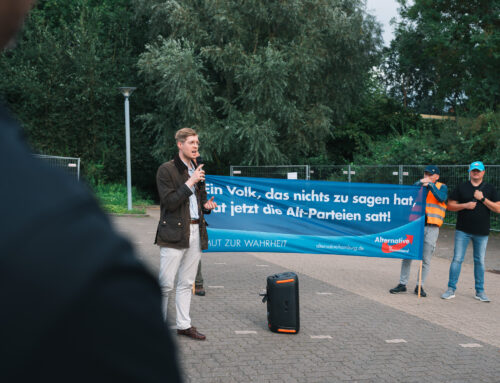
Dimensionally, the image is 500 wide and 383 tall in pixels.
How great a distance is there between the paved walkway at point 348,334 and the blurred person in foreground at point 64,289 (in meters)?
3.13

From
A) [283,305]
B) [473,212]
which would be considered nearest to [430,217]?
[473,212]

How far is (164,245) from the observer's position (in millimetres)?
5562

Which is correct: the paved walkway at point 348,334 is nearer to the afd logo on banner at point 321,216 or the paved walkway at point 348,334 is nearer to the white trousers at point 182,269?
the white trousers at point 182,269

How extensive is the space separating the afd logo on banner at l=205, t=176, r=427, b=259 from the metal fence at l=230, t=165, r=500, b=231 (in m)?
7.03

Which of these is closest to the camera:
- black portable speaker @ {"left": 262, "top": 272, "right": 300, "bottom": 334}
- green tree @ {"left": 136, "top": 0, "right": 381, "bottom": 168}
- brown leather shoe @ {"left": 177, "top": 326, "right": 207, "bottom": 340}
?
brown leather shoe @ {"left": 177, "top": 326, "right": 207, "bottom": 340}

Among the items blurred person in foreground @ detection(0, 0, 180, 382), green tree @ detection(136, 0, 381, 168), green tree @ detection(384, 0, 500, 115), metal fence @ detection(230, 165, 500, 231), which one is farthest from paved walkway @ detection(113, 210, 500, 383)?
green tree @ detection(136, 0, 381, 168)

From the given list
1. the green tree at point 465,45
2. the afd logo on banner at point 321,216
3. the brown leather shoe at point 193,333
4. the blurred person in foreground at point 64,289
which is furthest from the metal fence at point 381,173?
the blurred person in foreground at point 64,289

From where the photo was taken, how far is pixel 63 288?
505 millimetres

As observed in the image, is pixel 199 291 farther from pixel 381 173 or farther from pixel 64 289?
pixel 381 173

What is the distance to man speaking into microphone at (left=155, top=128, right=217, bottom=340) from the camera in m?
5.56

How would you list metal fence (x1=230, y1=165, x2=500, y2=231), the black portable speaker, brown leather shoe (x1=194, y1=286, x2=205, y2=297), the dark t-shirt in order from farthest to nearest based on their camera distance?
metal fence (x1=230, y1=165, x2=500, y2=231), the dark t-shirt, brown leather shoe (x1=194, y1=286, x2=205, y2=297), the black portable speaker

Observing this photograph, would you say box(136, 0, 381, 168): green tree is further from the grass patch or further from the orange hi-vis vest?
the orange hi-vis vest

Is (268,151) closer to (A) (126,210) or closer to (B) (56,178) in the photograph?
(A) (126,210)

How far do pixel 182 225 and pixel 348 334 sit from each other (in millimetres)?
2167
